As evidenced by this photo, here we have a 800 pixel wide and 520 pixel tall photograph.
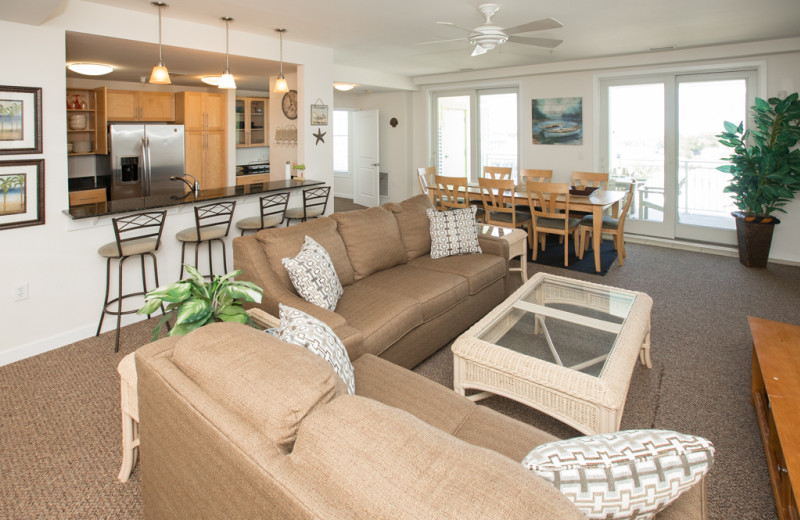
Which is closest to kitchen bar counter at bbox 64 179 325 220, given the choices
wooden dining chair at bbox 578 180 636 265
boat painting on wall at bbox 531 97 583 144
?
wooden dining chair at bbox 578 180 636 265

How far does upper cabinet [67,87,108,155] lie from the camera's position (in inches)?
265

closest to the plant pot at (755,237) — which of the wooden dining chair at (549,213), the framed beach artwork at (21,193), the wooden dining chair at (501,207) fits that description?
the wooden dining chair at (549,213)

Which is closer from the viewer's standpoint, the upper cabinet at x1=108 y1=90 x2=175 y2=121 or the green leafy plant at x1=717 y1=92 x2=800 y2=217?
the green leafy plant at x1=717 y1=92 x2=800 y2=217

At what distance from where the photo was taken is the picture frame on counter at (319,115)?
573cm

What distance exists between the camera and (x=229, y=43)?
16.0 ft

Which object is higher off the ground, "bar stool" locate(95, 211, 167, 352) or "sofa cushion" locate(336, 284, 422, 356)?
"bar stool" locate(95, 211, 167, 352)

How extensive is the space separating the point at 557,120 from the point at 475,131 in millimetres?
1548

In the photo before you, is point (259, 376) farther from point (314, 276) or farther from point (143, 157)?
point (143, 157)

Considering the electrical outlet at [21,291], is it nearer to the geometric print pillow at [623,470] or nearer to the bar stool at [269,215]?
the bar stool at [269,215]

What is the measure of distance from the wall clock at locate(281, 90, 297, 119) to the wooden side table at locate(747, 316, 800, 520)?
508 centimetres

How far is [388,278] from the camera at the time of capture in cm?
352

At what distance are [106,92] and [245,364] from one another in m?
6.85

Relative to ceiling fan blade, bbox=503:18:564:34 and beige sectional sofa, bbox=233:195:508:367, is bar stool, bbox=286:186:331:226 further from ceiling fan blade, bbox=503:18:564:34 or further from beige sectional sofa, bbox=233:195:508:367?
ceiling fan blade, bbox=503:18:564:34

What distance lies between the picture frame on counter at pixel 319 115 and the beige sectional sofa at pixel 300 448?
4383 millimetres
